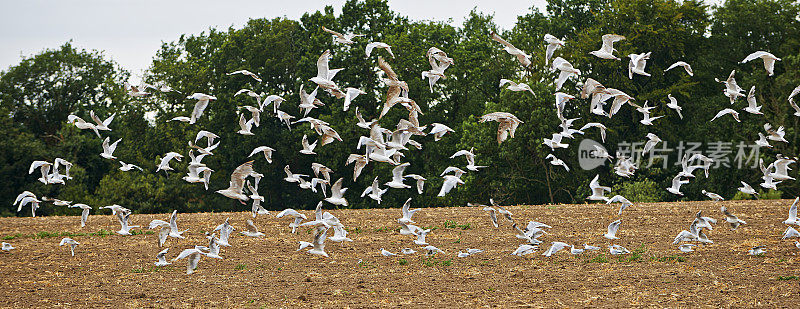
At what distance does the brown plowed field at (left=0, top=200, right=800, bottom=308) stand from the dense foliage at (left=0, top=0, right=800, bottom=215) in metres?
16.6

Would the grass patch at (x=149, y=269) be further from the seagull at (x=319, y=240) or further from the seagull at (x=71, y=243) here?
the seagull at (x=319, y=240)

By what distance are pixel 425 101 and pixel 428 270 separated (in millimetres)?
31441

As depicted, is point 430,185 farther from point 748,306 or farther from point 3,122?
point 748,306

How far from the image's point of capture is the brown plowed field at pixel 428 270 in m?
15.4

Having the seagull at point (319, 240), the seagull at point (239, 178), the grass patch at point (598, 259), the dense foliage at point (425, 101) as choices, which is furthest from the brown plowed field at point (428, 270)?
the dense foliage at point (425, 101)

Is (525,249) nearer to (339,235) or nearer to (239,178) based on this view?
(339,235)

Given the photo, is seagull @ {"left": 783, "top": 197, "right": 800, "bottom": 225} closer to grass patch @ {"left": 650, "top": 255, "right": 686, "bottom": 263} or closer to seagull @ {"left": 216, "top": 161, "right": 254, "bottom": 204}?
grass patch @ {"left": 650, "top": 255, "right": 686, "bottom": 263}

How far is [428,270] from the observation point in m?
18.3

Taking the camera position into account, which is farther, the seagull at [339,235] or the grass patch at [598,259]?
the seagull at [339,235]

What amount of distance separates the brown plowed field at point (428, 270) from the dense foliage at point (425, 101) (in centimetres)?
1656

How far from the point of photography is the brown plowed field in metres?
15.4

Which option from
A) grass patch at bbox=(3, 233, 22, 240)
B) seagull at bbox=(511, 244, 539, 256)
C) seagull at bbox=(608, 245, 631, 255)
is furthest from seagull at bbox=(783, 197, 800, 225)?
grass patch at bbox=(3, 233, 22, 240)

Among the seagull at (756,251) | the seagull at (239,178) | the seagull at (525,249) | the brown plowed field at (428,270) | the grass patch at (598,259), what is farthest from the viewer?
the seagull at (756,251)

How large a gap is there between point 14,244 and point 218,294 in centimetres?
1085
